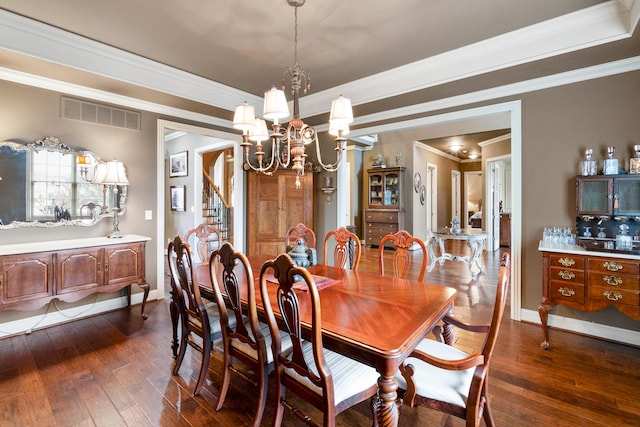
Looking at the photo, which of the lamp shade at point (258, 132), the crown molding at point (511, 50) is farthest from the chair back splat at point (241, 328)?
the crown molding at point (511, 50)

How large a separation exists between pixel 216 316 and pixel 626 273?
3.19 metres

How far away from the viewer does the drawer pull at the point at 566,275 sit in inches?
103

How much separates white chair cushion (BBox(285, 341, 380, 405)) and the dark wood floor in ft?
1.67

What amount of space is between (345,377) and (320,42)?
2820 mm

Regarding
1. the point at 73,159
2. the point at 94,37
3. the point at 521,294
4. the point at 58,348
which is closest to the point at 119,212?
the point at 73,159

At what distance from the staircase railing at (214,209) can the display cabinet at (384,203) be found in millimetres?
3718

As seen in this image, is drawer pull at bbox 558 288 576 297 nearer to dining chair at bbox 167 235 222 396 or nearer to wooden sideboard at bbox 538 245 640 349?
wooden sideboard at bbox 538 245 640 349

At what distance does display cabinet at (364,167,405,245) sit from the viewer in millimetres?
7668

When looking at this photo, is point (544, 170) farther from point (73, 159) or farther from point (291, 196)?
point (73, 159)

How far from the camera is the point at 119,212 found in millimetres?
3627

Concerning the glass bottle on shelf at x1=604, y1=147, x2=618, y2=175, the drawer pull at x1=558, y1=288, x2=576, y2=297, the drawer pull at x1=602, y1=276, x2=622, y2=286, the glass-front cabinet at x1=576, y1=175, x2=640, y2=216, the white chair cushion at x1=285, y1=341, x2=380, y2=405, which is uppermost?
the glass bottle on shelf at x1=604, y1=147, x2=618, y2=175

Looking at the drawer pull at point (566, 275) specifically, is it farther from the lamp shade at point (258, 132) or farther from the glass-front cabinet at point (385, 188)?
the glass-front cabinet at point (385, 188)

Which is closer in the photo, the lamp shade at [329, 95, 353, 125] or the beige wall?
the lamp shade at [329, 95, 353, 125]

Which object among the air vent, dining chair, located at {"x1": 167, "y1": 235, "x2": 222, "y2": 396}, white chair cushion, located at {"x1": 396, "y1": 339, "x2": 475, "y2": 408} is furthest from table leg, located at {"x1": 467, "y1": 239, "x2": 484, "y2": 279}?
the air vent
